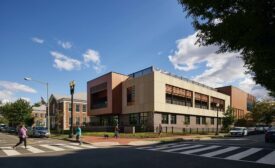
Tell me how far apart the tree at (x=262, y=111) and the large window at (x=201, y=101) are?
2205cm

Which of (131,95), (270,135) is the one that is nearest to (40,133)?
(131,95)

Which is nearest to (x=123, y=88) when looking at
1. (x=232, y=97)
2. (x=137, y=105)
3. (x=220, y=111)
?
(x=137, y=105)

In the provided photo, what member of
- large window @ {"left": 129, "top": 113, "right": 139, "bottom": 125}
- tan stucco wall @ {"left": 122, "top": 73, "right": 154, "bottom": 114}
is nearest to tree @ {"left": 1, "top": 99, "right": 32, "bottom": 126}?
tan stucco wall @ {"left": 122, "top": 73, "right": 154, "bottom": 114}

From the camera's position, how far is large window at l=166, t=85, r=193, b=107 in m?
49.0

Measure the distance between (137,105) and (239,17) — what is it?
38.6 meters

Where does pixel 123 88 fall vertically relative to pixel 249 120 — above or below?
above

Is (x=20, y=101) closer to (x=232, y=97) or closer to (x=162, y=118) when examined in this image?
(x=162, y=118)

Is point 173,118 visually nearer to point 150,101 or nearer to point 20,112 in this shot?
point 150,101

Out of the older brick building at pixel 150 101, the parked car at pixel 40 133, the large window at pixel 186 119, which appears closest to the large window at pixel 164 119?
the older brick building at pixel 150 101

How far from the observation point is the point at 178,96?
51.7 meters

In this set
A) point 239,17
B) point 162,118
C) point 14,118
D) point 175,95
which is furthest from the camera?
point 14,118

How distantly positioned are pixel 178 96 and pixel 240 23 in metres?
42.3

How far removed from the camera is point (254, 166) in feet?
41.5

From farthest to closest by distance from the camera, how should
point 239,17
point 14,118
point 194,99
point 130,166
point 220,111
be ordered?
point 14,118, point 220,111, point 194,99, point 130,166, point 239,17
